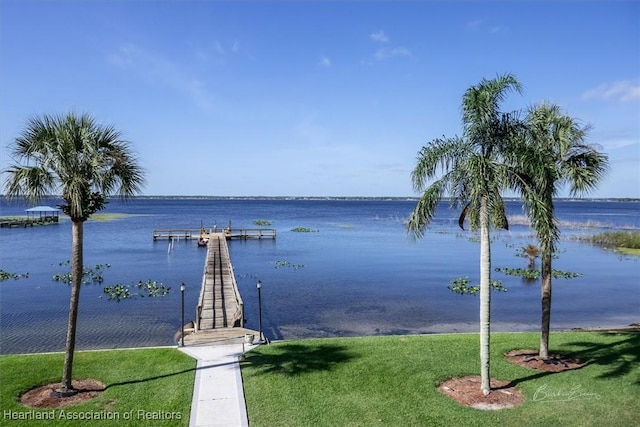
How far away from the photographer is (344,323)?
930 inches

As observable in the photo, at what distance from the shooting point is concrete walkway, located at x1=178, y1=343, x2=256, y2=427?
33.6 feet

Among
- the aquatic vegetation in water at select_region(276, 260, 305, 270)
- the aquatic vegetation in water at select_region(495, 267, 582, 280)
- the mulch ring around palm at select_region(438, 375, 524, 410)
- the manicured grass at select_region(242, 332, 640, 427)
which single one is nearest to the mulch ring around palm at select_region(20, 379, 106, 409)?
the manicured grass at select_region(242, 332, 640, 427)

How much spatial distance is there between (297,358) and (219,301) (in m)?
10.7

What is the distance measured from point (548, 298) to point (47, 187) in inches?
559

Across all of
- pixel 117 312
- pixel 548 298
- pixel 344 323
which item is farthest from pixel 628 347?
pixel 117 312

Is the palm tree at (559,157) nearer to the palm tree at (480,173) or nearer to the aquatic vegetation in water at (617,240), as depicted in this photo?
the palm tree at (480,173)

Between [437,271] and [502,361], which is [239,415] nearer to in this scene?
[502,361]

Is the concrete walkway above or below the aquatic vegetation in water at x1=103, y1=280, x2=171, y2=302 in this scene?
above

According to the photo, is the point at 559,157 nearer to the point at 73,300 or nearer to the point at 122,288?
the point at 73,300

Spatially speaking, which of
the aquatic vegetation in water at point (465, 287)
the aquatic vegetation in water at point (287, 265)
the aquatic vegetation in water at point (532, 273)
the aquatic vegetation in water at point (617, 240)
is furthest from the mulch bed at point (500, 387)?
the aquatic vegetation in water at point (617, 240)

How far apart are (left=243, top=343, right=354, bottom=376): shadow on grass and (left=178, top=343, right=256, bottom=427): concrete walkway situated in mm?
705

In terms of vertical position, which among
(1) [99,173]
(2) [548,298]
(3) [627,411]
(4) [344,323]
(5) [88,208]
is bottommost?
(4) [344,323]

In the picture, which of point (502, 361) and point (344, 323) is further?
point (344, 323)

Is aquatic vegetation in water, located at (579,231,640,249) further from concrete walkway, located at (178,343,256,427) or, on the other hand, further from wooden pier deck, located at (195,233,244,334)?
concrete walkway, located at (178,343,256,427)
